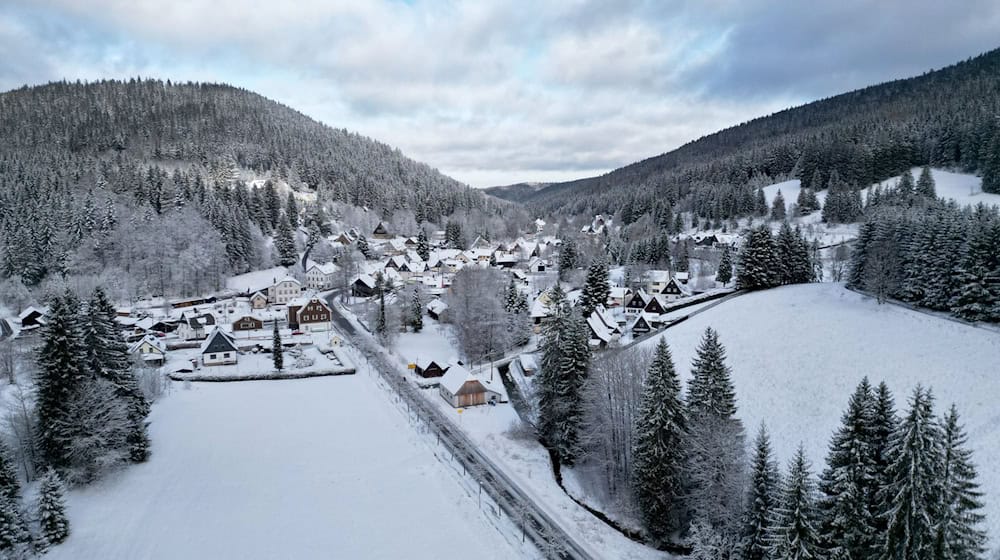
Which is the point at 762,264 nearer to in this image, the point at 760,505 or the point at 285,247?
the point at 760,505

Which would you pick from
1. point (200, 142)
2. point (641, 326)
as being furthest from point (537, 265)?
point (200, 142)

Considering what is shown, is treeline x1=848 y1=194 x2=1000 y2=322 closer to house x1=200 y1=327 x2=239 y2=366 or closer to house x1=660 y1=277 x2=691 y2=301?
house x1=660 y1=277 x2=691 y2=301

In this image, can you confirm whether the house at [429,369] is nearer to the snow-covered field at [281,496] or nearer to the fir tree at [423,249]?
the snow-covered field at [281,496]

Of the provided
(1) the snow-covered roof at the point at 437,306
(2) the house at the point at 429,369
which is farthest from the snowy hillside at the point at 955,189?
(2) the house at the point at 429,369

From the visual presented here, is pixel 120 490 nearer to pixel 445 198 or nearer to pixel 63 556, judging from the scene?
pixel 63 556

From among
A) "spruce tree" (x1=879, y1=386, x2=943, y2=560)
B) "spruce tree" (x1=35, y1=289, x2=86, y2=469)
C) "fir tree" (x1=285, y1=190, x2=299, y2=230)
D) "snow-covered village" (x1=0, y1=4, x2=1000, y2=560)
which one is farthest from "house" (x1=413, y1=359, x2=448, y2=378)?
"fir tree" (x1=285, y1=190, x2=299, y2=230)

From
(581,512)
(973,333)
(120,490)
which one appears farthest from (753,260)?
(120,490)

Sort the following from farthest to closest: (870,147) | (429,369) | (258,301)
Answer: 1. (870,147)
2. (258,301)
3. (429,369)
